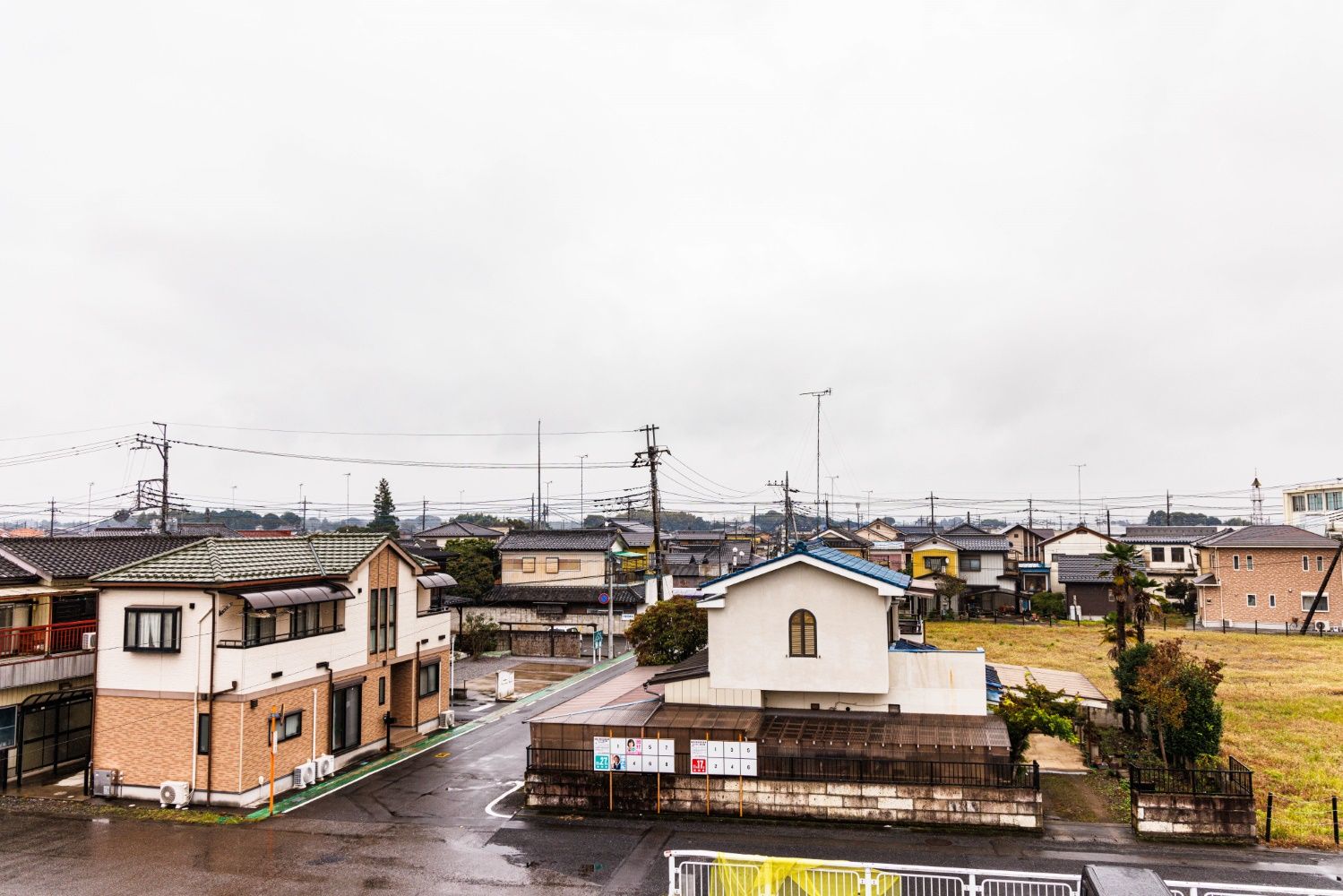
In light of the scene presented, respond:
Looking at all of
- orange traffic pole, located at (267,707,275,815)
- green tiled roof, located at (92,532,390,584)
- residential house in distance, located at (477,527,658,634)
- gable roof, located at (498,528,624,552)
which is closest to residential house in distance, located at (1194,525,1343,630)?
residential house in distance, located at (477,527,658,634)

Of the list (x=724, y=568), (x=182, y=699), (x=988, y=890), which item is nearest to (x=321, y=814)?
(x=182, y=699)

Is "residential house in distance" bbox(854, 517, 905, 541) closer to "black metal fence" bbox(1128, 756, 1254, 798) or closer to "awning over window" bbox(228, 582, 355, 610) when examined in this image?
"black metal fence" bbox(1128, 756, 1254, 798)

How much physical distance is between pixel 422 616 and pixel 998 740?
20.9 metres

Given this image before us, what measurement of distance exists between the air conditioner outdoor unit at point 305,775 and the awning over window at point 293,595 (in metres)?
4.74

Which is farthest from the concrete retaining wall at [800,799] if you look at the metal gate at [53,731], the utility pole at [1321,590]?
the utility pole at [1321,590]

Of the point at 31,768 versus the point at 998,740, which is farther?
the point at 31,768

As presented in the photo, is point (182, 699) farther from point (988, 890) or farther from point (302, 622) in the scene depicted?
point (988, 890)

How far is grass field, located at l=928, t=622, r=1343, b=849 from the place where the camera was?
20734mm

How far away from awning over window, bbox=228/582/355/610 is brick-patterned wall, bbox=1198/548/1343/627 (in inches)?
2435

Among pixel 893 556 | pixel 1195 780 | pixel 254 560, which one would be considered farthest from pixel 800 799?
pixel 893 556

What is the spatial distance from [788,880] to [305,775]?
53.3ft

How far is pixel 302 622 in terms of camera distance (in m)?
24.4

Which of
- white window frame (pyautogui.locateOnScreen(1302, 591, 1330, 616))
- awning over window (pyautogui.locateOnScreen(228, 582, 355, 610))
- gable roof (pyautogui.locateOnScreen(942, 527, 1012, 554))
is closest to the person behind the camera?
awning over window (pyautogui.locateOnScreen(228, 582, 355, 610))

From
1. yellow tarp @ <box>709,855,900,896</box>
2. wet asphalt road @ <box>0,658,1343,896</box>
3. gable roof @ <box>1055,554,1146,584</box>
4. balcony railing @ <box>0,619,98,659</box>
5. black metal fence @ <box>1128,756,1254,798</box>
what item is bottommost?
wet asphalt road @ <box>0,658,1343,896</box>
